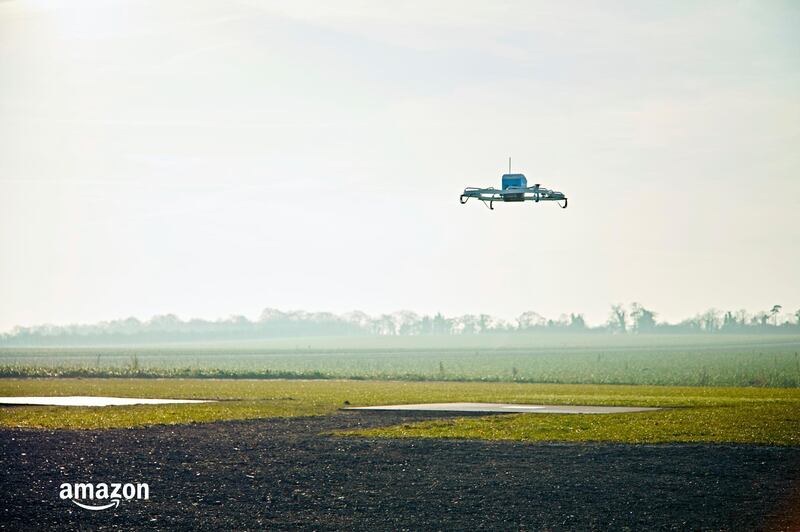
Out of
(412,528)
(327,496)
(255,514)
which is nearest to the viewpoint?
(412,528)

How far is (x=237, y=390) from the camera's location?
48.9 metres

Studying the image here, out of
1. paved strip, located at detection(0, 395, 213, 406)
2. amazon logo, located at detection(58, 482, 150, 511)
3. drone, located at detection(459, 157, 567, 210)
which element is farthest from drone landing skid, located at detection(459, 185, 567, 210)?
paved strip, located at detection(0, 395, 213, 406)

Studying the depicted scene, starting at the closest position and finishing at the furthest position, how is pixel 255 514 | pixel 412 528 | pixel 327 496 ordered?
pixel 412 528 → pixel 255 514 → pixel 327 496

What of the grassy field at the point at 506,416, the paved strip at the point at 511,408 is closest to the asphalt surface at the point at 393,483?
the grassy field at the point at 506,416

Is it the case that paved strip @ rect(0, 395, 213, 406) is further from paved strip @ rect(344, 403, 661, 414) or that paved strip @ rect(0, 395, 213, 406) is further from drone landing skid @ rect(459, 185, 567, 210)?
drone landing skid @ rect(459, 185, 567, 210)

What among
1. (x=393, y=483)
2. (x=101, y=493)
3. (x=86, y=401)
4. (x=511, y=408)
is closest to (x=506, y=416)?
(x=511, y=408)

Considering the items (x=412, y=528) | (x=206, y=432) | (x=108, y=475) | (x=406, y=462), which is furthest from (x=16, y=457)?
(x=412, y=528)

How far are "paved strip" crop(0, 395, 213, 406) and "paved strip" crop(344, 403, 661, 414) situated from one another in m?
7.59

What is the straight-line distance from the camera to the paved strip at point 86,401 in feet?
118

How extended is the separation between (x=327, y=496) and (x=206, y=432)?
952 cm

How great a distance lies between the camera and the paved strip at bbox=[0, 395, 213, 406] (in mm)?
35906

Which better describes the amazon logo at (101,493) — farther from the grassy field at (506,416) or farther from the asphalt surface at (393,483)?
the grassy field at (506,416)

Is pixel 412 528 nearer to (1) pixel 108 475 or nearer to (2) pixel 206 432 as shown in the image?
(1) pixel 108 475

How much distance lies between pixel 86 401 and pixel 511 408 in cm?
1552
